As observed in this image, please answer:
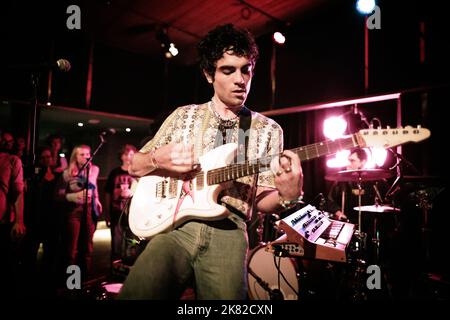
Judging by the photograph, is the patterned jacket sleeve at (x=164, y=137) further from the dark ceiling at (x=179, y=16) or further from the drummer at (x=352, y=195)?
the dark ceiling at (x=179, y=16)

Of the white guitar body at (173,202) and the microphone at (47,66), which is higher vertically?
the microphone at (47,66)

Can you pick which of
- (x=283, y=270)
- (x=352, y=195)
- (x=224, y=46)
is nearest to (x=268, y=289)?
(x=283, y=270)

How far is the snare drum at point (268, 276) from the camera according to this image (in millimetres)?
4578

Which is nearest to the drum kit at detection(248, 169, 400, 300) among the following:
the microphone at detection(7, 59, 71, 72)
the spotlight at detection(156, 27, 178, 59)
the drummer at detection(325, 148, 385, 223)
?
the drummer at detection(325, 148, 385, 223)

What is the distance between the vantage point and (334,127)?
669 cm

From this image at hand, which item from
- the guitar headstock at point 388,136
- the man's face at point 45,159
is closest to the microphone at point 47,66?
the guitar headstock at point 388,136

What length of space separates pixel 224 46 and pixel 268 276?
12.2 feet

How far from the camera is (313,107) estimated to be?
7172 millimetres

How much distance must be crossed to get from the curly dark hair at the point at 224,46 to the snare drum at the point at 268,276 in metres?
3.12

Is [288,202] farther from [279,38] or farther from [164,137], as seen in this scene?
[279,38]

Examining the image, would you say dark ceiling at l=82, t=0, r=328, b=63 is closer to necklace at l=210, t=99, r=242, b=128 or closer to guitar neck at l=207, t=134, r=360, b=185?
necklace at l=210, t=99, r=242, b=128
